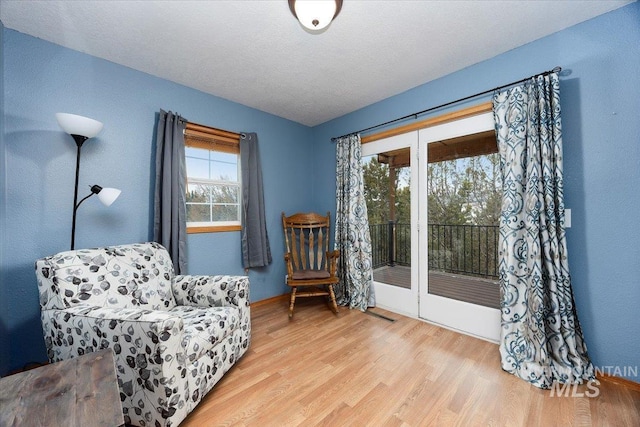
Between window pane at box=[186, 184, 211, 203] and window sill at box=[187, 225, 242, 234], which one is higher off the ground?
window pane at box=[186, 184, 211, 203]

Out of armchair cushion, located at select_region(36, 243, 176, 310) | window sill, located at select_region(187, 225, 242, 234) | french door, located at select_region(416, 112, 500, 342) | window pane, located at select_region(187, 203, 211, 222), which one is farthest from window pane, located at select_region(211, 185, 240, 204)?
french door, located at select_region(416, 112, 500, 342)

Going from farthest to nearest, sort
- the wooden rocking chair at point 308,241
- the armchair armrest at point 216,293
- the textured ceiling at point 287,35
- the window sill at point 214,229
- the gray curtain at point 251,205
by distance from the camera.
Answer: the wooden rocking chair at point 308,241
the gray curtain at point 251,205
the window sill at point 214,229
the armchair armrest at point 216,293
the textured ceiling at point 287,35

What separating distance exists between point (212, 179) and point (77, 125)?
48.3 inches

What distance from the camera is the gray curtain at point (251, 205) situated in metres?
2.86

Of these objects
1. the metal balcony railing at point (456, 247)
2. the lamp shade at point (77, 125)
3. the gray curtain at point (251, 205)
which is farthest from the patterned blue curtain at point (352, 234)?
the lamp shade at point (77, 125)

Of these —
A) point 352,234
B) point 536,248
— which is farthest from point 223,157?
point 536,248

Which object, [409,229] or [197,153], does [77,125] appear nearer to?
[197,153]

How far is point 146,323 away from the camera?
118 centimetres

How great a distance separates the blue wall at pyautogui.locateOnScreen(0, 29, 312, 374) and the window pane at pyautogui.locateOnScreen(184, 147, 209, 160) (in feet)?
0.96

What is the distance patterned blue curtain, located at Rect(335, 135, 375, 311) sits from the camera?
9.41 ft

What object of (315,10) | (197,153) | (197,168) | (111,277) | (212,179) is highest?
(315,10)

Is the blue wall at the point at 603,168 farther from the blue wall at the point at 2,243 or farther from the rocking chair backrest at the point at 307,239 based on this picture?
the blue wall at the point at 2,243

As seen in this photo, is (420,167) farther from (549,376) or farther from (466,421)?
(466,421)

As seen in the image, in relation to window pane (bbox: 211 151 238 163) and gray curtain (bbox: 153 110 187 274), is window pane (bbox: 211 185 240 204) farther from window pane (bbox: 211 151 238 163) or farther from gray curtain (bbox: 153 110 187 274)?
gray curtain (bbox: 153 110 187 274)
